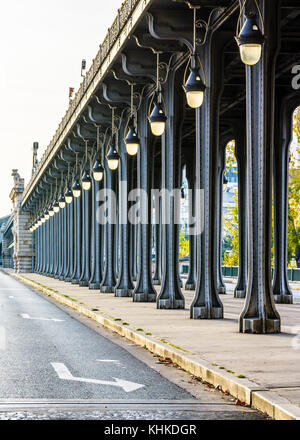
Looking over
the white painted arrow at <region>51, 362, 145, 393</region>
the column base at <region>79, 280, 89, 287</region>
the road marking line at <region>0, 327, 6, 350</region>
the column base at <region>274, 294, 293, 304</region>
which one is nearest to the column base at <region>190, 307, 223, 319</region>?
the road marking line at <region>0, 327, 6, 350</region>

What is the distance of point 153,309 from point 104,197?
58.5ft

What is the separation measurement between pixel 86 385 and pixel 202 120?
11727mm

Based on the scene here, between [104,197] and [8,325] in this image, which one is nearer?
[8,325]

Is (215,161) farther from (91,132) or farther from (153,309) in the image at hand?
(91,132)

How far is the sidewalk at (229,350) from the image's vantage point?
9.51m

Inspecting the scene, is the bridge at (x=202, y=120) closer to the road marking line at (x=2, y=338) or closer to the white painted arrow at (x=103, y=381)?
the road marking line at (x=2, y=338)

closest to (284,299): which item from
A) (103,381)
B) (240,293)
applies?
(240,293)

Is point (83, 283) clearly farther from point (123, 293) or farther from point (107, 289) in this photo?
point (123, 293)

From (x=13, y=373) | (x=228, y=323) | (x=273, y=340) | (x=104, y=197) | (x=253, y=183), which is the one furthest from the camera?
(x=104, y=197)

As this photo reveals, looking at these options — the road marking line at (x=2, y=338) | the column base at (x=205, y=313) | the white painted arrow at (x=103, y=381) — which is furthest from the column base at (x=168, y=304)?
the white painted arrow at (x=103, y=381)

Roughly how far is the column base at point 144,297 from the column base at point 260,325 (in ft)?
42.3

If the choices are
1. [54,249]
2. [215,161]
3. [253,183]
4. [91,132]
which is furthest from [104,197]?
[54,249]

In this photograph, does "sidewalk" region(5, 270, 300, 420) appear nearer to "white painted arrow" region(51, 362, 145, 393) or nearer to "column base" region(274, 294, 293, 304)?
"white painted arrow" region(51, 362, 145, 393)

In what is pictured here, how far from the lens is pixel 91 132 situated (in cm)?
4347
